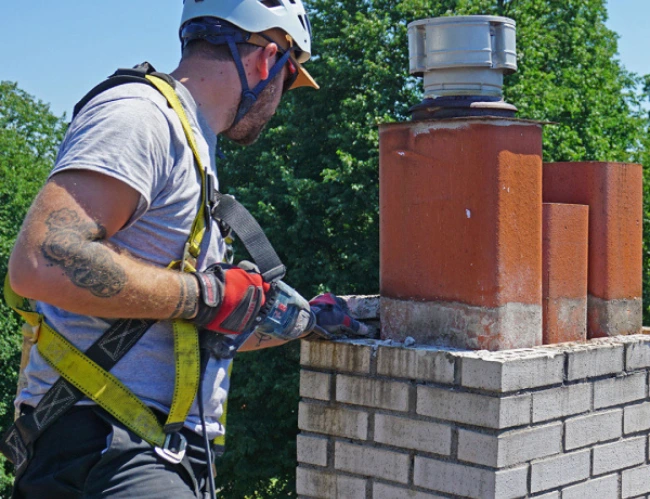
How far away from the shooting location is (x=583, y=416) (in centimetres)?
Result: 310

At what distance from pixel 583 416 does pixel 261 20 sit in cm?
181

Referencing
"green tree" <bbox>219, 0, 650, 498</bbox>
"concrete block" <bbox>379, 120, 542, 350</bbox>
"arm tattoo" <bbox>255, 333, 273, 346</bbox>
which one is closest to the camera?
"arm tattoo" <bbox>255, 333, 273, 346</bbox>

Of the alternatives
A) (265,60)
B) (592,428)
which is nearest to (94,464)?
(265,60)

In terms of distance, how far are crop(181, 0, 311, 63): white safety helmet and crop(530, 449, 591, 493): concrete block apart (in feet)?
5.37

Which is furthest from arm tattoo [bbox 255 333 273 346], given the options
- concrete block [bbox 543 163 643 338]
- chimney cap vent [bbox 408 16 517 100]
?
concrete block [bbox 543 163 643 338]

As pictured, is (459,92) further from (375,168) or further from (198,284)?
(375,168)

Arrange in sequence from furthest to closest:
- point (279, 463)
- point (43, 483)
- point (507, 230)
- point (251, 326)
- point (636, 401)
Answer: point (279, 463), point (636, 401), point (507, 230), point (251, 326), point (43, 483)

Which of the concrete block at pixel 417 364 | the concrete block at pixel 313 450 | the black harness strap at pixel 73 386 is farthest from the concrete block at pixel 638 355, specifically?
the black harness strap at pixel 73 386

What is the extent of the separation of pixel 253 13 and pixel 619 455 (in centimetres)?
214

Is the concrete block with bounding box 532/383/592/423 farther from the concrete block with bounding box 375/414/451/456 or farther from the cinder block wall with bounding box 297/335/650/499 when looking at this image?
the concrete block with bounding box 375/414/451/456

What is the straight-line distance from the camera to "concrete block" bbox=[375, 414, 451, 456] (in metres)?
2.94

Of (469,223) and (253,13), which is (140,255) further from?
(469,223)

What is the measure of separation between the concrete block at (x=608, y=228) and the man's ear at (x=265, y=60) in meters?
1.53

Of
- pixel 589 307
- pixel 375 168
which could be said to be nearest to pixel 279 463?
pixel 375 168
